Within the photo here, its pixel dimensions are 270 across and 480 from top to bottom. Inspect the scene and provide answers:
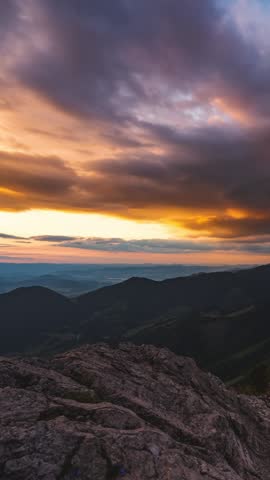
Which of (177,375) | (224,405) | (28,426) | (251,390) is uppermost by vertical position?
(28,426)

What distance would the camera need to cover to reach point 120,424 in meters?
23.7

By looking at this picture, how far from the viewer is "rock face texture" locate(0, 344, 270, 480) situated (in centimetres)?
1952

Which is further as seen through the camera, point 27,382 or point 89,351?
point 89,351

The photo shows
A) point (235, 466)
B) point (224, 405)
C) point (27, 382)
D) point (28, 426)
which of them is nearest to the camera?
point (28, 426)

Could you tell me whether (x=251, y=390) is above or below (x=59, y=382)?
below

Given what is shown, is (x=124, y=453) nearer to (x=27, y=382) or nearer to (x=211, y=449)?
(x=211, y=449)

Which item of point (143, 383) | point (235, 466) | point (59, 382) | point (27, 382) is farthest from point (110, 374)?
point (235, 466)

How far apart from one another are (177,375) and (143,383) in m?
7.04

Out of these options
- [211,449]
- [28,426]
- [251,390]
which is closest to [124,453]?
[28,426]

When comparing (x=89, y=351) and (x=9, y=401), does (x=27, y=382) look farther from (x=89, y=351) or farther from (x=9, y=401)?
(x=89, y=351)

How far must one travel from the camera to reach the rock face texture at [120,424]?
1952 centimetres

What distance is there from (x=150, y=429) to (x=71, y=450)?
6292mm

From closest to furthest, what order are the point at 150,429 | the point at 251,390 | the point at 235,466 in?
the point at 150,429 → the point at 235,466 → the point at 251,390

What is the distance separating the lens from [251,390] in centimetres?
5859
